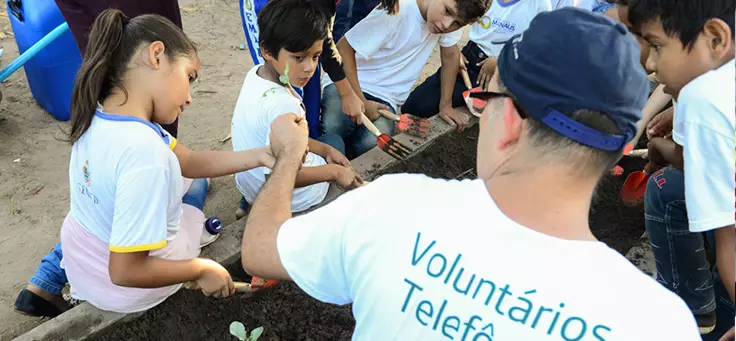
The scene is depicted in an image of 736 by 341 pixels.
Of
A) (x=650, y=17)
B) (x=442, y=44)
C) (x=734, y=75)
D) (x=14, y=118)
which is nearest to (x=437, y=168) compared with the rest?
(x=442, y=44)

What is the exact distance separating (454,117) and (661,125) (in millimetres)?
1224

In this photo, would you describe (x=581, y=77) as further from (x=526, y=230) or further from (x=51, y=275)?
(x=51, y=275)

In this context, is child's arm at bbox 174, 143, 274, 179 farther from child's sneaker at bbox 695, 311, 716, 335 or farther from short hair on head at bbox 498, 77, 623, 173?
child's sneaker at bbox 695, 311, 716, 335

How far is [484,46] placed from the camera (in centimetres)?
386

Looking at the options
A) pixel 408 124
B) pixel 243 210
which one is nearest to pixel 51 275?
pixel 243 210

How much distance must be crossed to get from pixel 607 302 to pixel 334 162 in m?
2.03

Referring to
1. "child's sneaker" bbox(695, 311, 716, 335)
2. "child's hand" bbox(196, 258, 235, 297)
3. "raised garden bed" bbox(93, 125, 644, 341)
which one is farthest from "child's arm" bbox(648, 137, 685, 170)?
"child's hand" bbox(196, 258, 235, 297)

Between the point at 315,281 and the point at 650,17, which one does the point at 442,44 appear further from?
the point at 315,281

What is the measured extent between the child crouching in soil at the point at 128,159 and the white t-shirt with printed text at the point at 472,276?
0.91 meters

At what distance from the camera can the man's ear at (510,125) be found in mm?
1190

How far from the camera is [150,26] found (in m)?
2.00

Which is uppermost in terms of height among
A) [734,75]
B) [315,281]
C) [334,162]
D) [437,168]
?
[734,75]

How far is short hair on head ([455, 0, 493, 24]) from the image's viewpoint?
3.06 metres

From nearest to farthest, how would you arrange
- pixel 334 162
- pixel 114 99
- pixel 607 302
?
pixel 607 302, pixel 114 99, pixel 334 162
